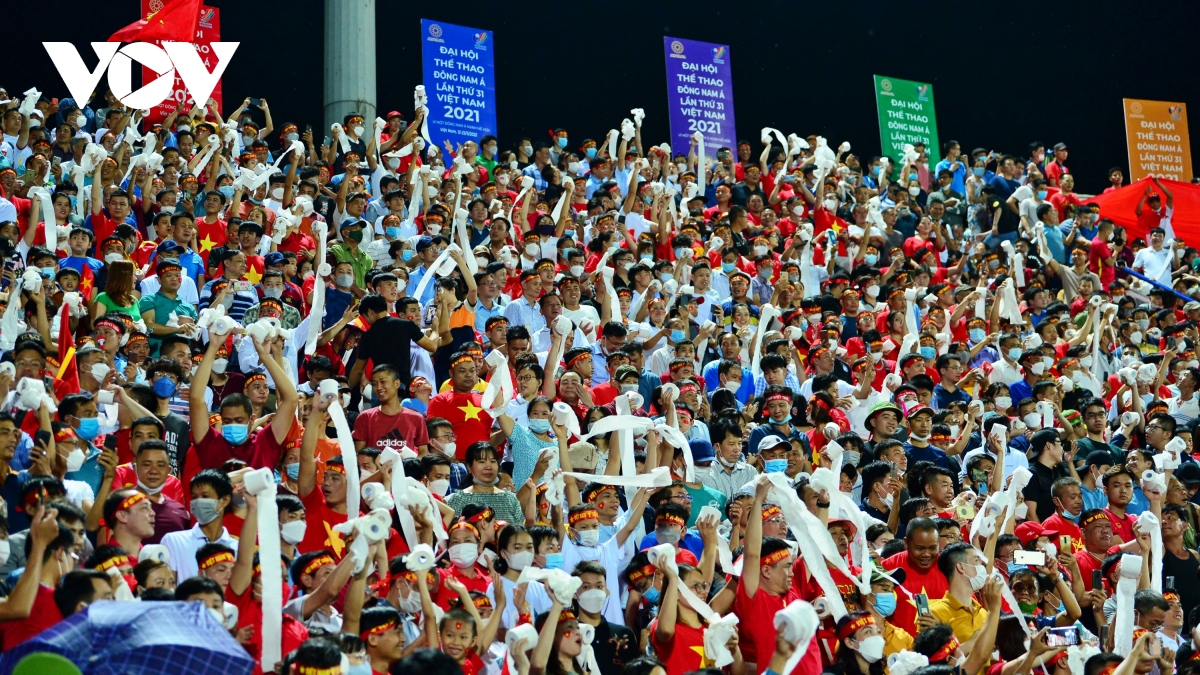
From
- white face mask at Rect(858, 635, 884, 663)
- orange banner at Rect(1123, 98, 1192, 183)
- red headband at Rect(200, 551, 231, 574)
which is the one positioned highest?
orange banner at Rect(1123, 98, 1192, 183)

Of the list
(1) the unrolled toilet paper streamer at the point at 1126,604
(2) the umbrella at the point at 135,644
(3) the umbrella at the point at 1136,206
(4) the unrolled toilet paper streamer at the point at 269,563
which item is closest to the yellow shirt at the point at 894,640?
(1) the unrolled toilet paper streamer at the point at 1126,604

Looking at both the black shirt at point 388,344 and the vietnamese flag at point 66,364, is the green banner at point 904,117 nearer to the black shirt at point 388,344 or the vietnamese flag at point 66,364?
the black shirt at point 388,344

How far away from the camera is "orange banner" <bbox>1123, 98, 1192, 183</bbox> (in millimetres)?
22547

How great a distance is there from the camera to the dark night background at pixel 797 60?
20.1 metres

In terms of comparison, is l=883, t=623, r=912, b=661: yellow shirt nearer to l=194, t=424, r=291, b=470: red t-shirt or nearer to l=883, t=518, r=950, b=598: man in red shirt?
l=883, t=518, r=950, b=598: man in red shirt

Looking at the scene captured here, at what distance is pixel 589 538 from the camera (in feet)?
25.5

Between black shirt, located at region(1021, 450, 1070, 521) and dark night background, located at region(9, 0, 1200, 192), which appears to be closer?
black shirt, located at region(1021, 450, 1070, 521)

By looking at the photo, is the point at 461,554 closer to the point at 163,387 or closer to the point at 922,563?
the point at 163,387

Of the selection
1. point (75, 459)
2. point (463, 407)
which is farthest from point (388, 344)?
point (75, 459)

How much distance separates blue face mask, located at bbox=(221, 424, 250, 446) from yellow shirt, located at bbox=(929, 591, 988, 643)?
3646 millimetres

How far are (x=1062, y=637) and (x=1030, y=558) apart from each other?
0.78 metres

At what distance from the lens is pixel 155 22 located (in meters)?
16.2

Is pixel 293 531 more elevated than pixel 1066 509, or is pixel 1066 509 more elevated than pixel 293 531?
pixel 293 531

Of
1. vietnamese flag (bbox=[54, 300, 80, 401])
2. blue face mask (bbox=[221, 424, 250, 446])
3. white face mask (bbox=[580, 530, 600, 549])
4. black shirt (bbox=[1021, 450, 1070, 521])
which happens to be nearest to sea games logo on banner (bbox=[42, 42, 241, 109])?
vietnamese flag (bbox=[54, 300, 80, 401])
